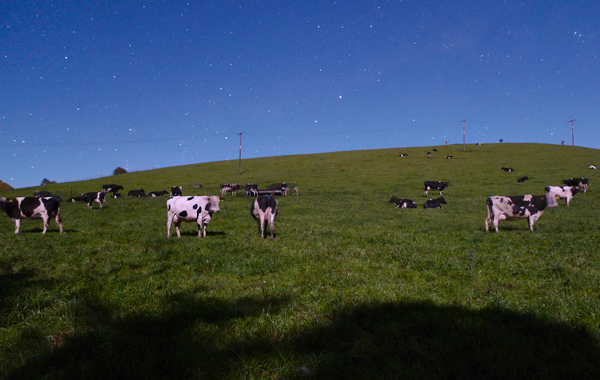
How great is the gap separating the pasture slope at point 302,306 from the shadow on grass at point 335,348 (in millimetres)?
20

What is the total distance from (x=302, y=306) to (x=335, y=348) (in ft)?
4.63

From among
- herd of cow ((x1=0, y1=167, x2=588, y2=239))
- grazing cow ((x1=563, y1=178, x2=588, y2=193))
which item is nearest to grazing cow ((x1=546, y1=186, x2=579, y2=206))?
grazing cow ((x1=563, y1=178, x2=588, y2=193))

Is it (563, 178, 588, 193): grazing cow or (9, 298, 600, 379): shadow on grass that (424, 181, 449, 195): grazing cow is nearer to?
(563, 178, 588, 193): grazing cow

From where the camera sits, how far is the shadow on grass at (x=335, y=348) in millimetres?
3684

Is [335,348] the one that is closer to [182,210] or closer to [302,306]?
[302,306]

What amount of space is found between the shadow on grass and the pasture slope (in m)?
0.02

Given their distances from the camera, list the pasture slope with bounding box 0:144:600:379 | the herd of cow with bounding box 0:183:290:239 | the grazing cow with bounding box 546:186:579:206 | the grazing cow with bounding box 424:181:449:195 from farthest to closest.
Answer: the grazing cow with bounding box 424:181:449:195
the grazing cow with bounding box 546:186:579:206
the herd of cow with bounding box 0:183:290:239
the pasture slope with bounding box 0:144:600:379

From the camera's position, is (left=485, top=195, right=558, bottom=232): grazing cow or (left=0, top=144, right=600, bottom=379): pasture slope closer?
(left=0, top=144, right=600, bottom=379): pasture slope

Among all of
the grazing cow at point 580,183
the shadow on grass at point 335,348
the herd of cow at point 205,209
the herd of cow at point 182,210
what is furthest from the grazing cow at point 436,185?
the shadow on grass at point 335,348

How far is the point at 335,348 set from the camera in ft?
13.8

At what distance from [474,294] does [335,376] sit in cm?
376

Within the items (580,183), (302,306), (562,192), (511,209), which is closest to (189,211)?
(302,306)

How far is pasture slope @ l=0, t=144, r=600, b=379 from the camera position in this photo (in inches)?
151

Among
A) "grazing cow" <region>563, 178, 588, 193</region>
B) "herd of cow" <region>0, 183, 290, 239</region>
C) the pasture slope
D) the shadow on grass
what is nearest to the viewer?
the shadow on grass
